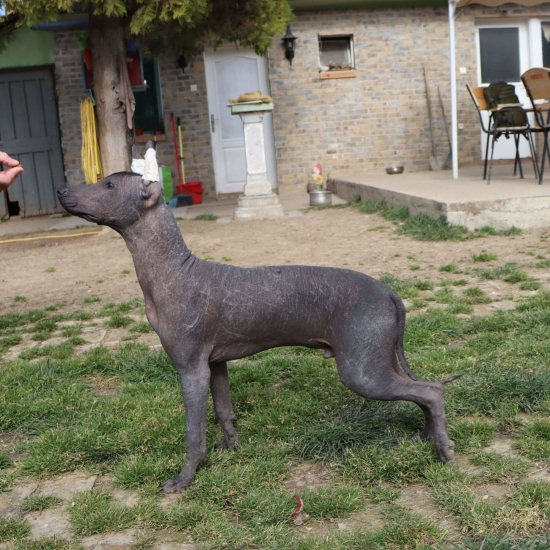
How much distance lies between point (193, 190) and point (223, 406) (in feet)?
34.9

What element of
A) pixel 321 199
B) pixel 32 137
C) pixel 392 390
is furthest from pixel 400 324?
pixel 32 137

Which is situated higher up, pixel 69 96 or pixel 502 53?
pixel 502 53

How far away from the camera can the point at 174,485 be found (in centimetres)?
288

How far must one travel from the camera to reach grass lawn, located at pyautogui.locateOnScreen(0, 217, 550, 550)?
8.19ft

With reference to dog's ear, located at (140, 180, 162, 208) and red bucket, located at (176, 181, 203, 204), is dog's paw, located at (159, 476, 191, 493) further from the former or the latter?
red bucket, located at (176, 181, 203, 204)

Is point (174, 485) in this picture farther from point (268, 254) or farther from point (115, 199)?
point (268, 254)

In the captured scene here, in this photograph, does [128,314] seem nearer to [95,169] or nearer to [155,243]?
[155,243]

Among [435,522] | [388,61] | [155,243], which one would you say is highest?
[388,61]

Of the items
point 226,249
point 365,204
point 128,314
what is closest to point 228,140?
point 365,204

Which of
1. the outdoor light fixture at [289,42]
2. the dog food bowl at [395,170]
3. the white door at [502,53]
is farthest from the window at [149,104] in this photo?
the white door at [502,53]

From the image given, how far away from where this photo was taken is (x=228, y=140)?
14.3m

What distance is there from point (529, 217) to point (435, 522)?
6205mm

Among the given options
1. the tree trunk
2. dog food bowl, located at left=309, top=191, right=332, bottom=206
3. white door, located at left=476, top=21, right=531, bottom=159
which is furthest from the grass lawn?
white door, located at left=476, top=21, right=531, bottom=159

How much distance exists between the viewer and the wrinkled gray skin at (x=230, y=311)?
289 centimetres
